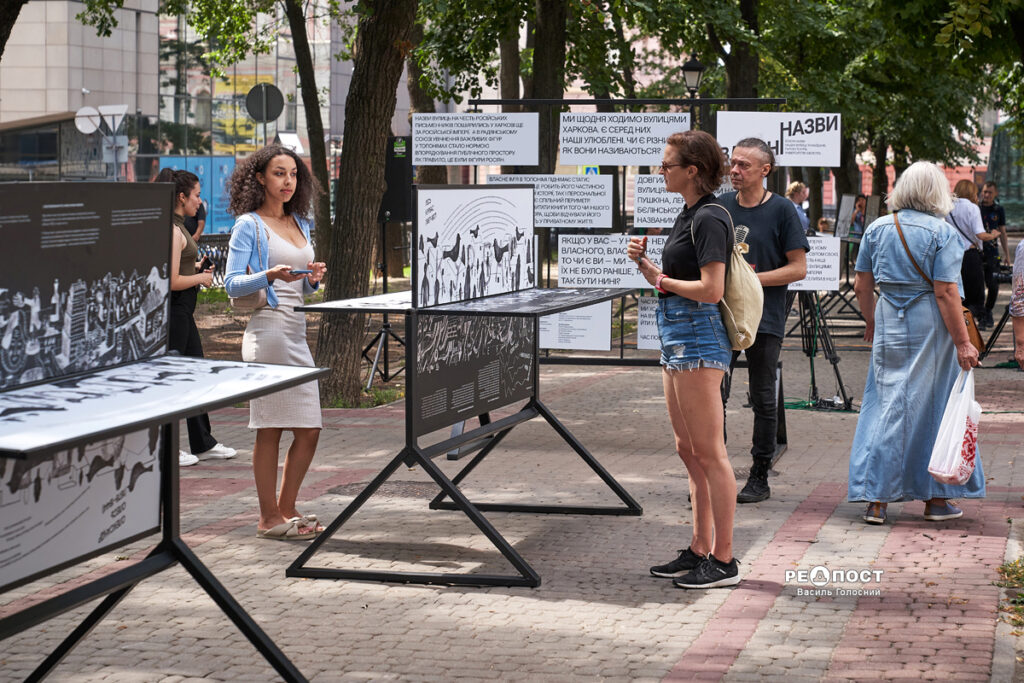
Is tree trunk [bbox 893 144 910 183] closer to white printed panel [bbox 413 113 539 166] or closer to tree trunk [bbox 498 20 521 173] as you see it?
tree trunk [bbox 498 20 521 173]

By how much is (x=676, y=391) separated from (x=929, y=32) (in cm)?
860

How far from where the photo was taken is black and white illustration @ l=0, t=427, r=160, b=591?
3.94 m

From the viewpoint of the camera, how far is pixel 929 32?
13.3m

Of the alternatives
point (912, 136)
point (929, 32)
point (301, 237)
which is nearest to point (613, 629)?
point (301, 237)

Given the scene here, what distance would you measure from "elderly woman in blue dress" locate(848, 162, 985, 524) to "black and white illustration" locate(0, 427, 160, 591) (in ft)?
13.9

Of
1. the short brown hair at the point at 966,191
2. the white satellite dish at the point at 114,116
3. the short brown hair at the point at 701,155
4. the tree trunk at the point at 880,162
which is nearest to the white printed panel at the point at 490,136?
the short brown hair at the point at 701,155

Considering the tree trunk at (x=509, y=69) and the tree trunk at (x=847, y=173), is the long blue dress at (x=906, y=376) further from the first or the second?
the tree trunk at (x=847, y=173)

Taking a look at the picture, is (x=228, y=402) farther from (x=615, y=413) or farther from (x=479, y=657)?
(x=615, y=413)

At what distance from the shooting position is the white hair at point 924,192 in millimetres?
7262

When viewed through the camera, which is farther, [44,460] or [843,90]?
[843,90]

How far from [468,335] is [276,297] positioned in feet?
3.27

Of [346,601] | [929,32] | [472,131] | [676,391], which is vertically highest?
[929,32]

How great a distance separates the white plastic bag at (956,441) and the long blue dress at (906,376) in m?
0.16

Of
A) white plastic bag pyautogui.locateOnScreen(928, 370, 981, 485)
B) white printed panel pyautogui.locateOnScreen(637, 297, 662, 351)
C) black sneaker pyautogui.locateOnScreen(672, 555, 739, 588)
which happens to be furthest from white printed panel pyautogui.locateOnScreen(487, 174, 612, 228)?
black sneaker pyautogui.locateOnScreen(672, 555, 739, 588)
